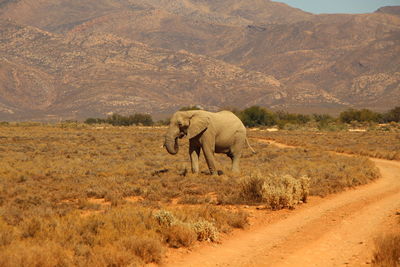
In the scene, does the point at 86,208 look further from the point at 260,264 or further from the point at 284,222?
the point at 260,264

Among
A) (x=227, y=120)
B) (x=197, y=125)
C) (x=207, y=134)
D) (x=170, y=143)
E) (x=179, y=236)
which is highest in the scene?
(x=227, y=120)

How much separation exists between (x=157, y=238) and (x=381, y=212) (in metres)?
6.23

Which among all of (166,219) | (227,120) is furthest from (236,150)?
(166,219)

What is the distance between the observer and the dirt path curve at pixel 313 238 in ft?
29.3

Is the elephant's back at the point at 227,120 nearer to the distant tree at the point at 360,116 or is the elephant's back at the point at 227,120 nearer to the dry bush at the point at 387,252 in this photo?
the dry bush at the point at 387,252

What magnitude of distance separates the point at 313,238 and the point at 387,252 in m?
2.07

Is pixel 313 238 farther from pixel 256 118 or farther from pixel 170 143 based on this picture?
pixel 256 118

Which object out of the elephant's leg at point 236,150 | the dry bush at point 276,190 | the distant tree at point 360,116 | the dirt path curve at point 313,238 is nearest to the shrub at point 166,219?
the dirt path curve at point 313,238

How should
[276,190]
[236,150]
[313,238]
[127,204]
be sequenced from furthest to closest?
[236,150] → [127,204] → [276,190] → [313,238]

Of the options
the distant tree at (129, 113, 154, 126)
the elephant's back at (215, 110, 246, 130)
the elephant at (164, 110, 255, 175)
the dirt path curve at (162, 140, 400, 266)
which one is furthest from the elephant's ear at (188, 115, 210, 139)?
the distant tree at (129, 113, 154, 126)

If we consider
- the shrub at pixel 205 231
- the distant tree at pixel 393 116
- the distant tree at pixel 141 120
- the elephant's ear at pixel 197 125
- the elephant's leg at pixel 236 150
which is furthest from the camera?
the distant tree at pixel 141 120

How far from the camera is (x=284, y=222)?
11.8 meters

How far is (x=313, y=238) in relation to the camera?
10.2 m

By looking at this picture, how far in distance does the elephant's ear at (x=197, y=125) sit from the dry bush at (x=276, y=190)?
3.55 metres
